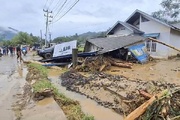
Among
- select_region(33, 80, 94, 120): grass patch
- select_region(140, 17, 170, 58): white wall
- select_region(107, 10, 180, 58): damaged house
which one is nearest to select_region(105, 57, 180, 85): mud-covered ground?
select_region(140, 17, 170, 58): white wall

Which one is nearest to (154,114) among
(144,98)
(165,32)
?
(144,98)

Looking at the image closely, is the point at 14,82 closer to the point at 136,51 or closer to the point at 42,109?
the point at 42,109

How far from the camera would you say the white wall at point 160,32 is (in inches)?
813

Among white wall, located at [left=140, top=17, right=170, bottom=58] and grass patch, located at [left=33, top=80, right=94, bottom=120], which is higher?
white wall, located at [left=140, top=17, right=170, bottom=58]

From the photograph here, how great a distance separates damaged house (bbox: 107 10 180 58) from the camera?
20.7 metres

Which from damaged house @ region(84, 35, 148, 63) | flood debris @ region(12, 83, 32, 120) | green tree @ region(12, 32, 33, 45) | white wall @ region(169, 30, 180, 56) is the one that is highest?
green tree @ region(12, 32, 33, 45)

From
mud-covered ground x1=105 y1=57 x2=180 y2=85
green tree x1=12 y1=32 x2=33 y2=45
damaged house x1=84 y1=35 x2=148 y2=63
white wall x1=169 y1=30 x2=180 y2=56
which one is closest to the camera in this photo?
mud-covered ground x1=105 y1=57 x2=180 y2=85

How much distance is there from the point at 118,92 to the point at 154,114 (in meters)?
3.91

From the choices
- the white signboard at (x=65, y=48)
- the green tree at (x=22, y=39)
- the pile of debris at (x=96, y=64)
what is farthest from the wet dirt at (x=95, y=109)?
the green tree at (x=22, y=39)

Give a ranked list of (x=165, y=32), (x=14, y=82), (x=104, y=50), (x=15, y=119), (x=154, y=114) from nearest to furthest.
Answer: (x=154, y=114), (x=15, y=119), (x=14, y=82), (x=104, y=50), (x=165, y=32)

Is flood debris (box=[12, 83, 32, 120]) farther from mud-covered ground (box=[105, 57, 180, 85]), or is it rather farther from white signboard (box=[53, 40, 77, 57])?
white signboard (box=[53, 40, 77, 57])

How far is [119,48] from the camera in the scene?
16.3m

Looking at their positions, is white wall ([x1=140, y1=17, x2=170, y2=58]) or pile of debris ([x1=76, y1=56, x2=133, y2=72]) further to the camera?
white wall ([x1=140, y1=17, x2=170, y2=58])

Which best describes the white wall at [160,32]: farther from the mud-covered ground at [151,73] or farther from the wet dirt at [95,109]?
the wet dirt at [95,109]
